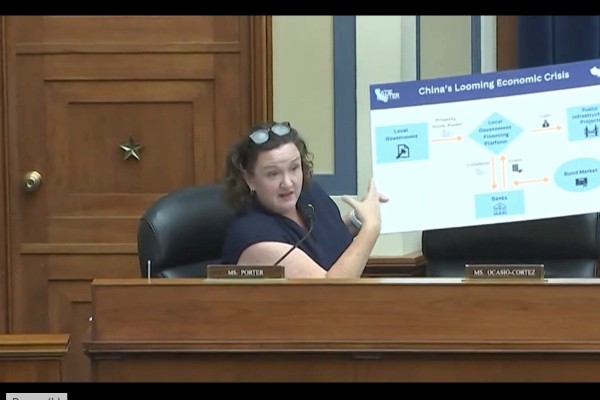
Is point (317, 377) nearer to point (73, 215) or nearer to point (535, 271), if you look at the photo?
point (535, 271)

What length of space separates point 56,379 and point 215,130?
5.85ft

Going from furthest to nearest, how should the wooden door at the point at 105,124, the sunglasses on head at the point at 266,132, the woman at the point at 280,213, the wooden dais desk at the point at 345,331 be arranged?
the wooden door at the point at 105,124, the sunglasses on head at the point at 266,132, the woman at the point at 280,213, the wooden dais desk at the point at 345,331

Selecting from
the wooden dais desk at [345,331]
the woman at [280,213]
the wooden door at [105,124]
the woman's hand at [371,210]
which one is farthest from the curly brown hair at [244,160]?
the wooden door at [105,124]

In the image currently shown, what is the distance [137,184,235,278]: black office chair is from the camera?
2748 mm

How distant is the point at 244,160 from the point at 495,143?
0.67 meters

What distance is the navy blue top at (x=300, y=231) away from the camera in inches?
109

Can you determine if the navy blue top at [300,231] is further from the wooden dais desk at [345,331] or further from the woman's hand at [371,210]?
the wooden dais desk at [345,331]

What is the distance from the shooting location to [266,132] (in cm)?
285

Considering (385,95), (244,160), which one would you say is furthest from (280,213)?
(385,95)

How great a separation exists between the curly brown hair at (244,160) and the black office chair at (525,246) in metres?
0.61

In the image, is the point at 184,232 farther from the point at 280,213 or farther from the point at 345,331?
the point at 345,331

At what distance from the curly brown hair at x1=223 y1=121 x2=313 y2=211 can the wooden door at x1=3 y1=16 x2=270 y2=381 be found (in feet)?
3.50

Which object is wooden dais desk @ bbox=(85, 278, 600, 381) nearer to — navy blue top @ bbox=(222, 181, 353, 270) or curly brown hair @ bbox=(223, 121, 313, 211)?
navy blue top @ bbox=(222, 181, 353, 270)

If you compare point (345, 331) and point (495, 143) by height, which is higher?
point (495, 143)
